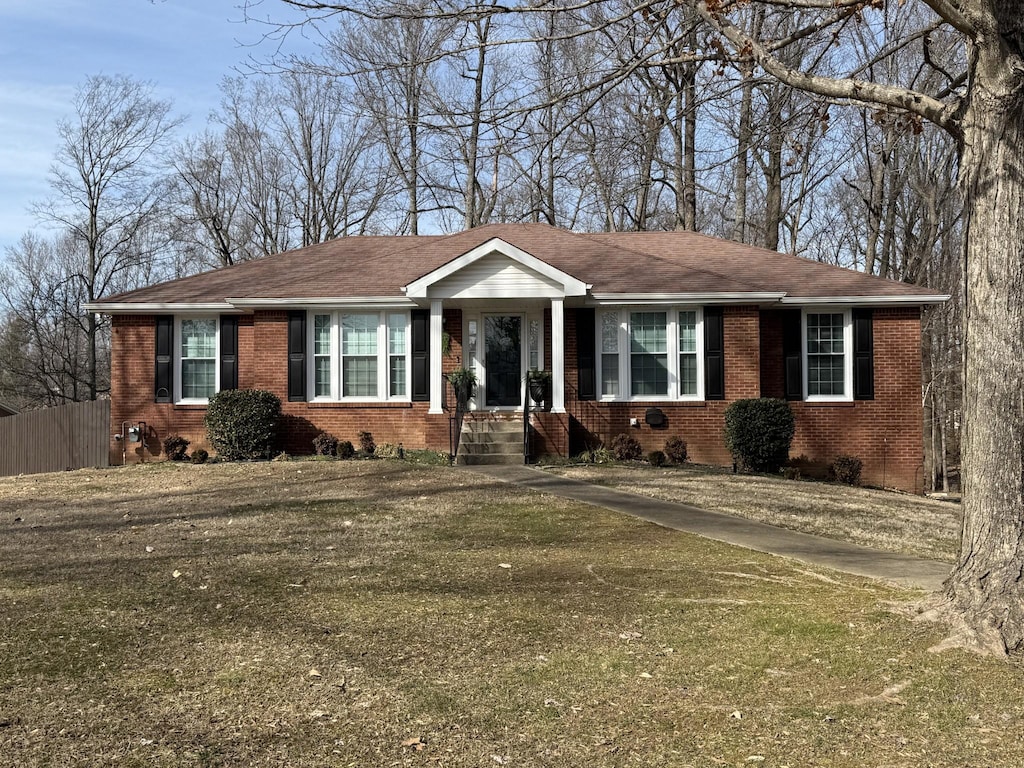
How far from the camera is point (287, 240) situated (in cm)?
3756

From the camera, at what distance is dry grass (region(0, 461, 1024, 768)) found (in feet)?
13.2

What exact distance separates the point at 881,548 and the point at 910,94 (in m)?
4.60

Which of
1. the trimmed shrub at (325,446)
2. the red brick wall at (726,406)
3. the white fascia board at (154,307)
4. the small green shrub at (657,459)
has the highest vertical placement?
the white fascia board at (154,307)

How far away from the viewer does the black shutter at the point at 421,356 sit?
59.2 feet

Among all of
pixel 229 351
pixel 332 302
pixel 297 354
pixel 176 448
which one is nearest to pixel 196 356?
pixel 229 351

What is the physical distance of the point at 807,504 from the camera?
11984mm

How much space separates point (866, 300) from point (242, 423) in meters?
12.5

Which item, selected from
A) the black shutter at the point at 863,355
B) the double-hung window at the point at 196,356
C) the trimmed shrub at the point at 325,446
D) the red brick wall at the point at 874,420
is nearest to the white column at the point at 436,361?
the trimmed shrub at the point at 325,446

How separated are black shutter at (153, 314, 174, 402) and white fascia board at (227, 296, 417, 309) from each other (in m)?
1.85

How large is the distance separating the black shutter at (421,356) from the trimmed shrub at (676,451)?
4898mm

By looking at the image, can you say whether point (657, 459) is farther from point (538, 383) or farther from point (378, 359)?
point (378, 359)

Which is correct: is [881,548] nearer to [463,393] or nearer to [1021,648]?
[1021,648]

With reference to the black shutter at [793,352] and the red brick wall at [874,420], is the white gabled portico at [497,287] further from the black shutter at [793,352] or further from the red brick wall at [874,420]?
the black shutter at [793,352]

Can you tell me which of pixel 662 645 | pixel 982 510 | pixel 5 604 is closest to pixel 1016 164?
pixel 982 510
